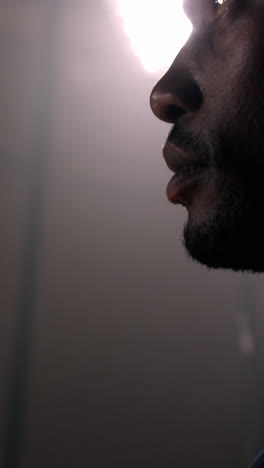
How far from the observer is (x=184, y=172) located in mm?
476

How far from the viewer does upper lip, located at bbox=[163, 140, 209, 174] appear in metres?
0.46

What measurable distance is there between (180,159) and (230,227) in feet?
0.31

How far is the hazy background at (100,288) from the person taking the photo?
36.3 inches

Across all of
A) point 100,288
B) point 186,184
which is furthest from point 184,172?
point 100,288

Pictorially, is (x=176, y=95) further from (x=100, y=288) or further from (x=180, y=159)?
(x=100, y=288)

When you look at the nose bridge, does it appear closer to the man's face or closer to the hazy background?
the man's face

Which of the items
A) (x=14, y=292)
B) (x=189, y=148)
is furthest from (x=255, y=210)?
(x=14, y=292)

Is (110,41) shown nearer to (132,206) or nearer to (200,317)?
(132,206)

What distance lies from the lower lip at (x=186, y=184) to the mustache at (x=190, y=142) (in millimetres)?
18

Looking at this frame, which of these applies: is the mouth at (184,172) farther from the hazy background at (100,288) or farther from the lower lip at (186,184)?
the hazy background at (100,288)

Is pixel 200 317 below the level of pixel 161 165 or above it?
below

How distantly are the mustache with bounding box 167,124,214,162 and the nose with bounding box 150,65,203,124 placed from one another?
18 millimetres

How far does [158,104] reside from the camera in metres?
0.48

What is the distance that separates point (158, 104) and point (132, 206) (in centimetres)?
62
